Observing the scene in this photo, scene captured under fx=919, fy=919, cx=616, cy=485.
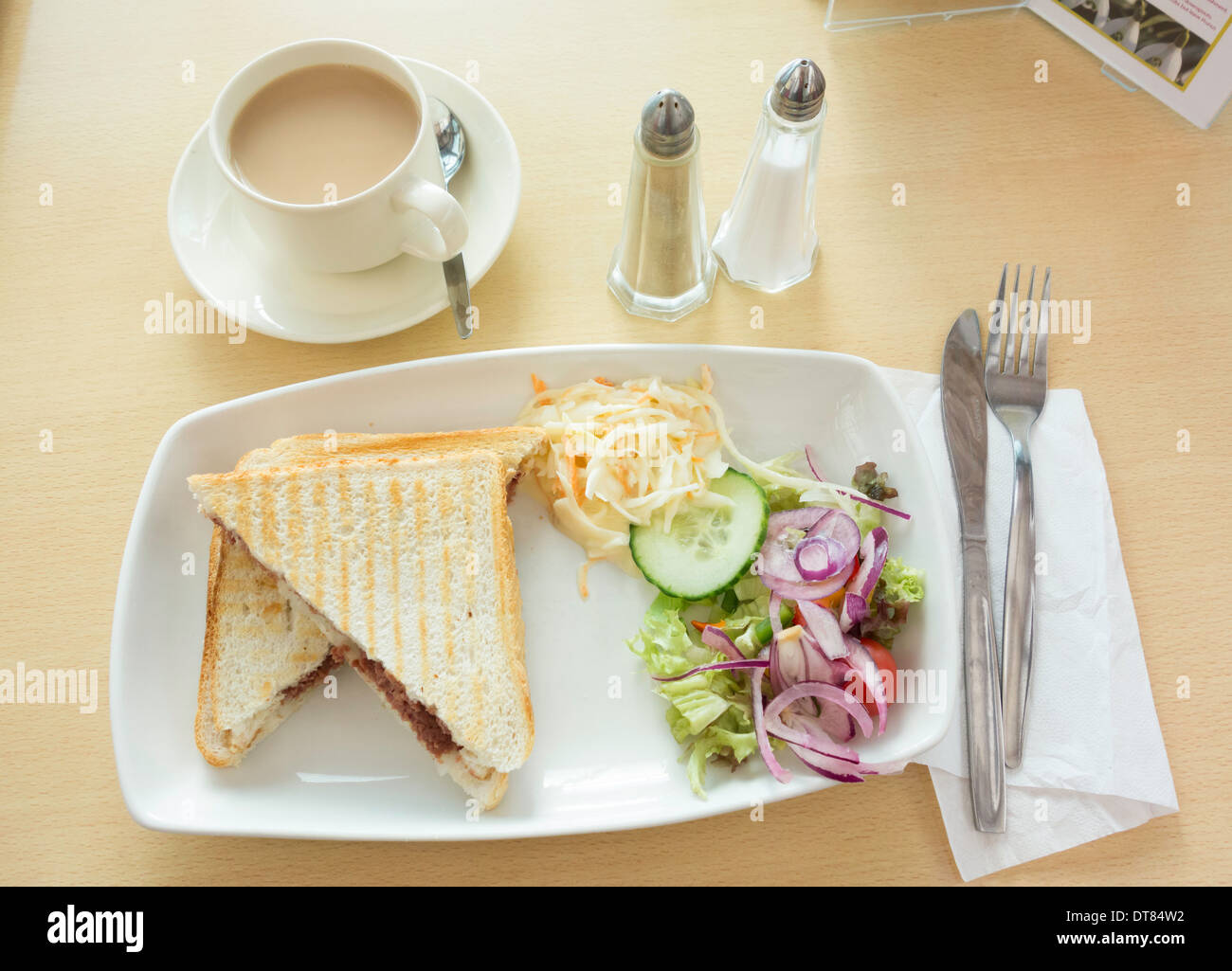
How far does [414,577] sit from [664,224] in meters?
0.69

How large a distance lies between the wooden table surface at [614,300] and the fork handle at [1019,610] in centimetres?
17

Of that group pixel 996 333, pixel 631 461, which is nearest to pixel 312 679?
pixel 631 461

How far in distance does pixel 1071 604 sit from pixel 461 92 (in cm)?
135

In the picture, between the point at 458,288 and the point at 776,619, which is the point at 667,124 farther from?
the point at 776,619

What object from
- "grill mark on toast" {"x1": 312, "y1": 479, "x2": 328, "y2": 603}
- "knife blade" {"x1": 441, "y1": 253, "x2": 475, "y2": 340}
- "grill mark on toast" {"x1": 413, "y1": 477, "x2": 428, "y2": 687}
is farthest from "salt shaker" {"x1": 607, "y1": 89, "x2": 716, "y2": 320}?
"grill mark on toast" {"x1": 312, "y1": 479, "x2": 328, "y2": 603}

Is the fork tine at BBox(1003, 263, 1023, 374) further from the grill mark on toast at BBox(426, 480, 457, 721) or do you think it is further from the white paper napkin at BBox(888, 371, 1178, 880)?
the grill mark on toast at BBox(426, 480, 457, 721)

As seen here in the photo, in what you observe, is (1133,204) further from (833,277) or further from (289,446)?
(289,446)

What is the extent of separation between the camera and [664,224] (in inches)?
58.7

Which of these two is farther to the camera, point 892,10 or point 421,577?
point 892,10

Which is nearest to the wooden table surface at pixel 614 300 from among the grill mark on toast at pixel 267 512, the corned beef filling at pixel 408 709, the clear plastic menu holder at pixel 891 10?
the clear plastic menu holder at pixel 891 10

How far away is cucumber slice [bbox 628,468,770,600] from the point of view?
142cm

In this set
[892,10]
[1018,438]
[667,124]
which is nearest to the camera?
[667,124]

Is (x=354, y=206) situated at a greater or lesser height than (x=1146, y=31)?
lesser

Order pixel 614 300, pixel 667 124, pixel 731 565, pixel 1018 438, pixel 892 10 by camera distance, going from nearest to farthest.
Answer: pixel 667 124, pixel 731 565, pixel 1018 438, pixel 614 300, pixel 892 10
